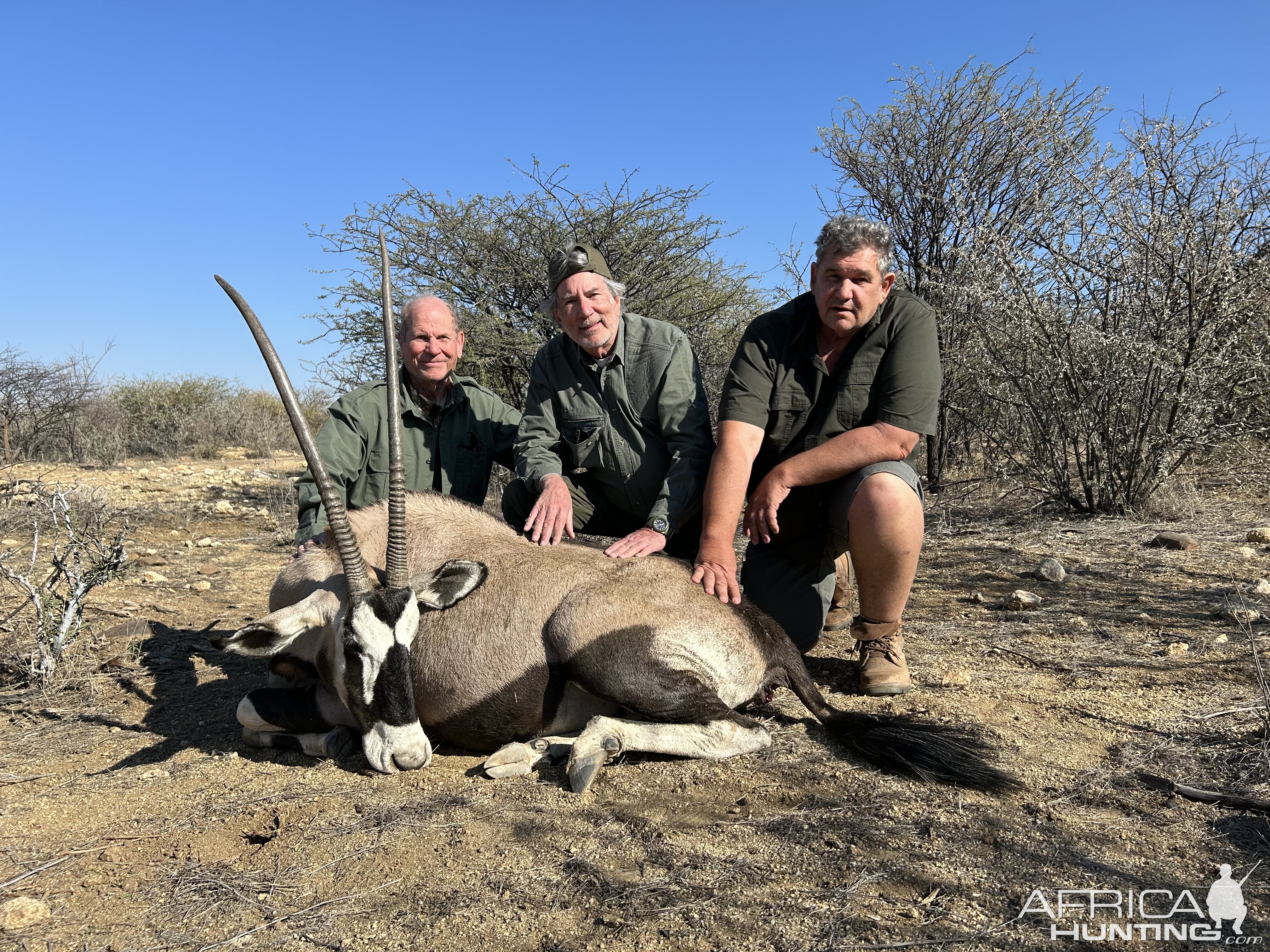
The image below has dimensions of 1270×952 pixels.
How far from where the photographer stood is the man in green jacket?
518 centimetres

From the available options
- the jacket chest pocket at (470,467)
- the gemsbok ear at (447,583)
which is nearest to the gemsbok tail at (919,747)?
the gemsbok ear at (447,583)

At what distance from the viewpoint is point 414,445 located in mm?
5398


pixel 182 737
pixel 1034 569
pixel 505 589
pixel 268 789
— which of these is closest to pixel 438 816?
pixel 268 789

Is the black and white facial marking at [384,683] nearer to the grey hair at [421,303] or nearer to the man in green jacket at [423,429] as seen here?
the man in green jacket at [423,429]

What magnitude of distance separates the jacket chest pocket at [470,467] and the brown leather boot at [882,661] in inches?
101

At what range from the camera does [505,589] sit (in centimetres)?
396

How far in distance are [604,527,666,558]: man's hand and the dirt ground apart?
0.97m

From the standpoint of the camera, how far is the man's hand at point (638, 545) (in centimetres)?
413

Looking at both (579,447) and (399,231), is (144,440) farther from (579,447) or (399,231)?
(579,447)

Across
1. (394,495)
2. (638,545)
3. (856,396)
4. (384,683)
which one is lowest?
(384,683)

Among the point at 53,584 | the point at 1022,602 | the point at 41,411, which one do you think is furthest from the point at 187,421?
the point at 1022,602

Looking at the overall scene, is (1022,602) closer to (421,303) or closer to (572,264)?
(572,264)

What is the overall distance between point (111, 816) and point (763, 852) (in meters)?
2.47

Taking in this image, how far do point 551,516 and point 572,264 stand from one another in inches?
58.5
